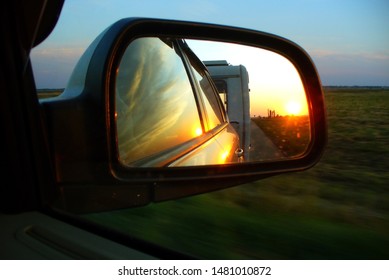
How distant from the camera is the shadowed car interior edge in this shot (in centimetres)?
194

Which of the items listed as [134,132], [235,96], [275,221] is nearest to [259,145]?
[235,96]

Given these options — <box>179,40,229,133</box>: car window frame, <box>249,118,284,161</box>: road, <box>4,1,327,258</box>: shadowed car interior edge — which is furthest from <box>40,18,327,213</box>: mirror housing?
<box>249,118,284,161</box>: road

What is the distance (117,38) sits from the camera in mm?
2008

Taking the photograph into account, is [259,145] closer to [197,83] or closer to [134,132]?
[197,83]

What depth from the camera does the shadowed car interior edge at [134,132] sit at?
194 centimetres

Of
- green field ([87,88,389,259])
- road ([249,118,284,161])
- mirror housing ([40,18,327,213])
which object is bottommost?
green field ([87,88,389,259])

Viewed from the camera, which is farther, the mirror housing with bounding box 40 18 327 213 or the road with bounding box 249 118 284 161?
the road with bounding box 249 118 284 161

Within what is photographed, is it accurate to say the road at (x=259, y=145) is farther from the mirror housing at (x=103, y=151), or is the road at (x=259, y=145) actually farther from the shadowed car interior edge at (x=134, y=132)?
the mirror housing at (x=103, y=151)

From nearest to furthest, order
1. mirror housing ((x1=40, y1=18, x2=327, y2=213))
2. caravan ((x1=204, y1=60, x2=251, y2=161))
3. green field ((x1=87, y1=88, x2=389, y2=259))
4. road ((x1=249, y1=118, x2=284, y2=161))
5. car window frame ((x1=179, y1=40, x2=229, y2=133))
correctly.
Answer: mirror housing ((x1=40, y1=18, x2=327, y2=213)) < green field ((x1=87, y1=88, x2=389, y2=259)) < car window frame ((x1=179, y1=40, x2=229, y2=133)) < road ((x1=249, y1=118, x2=284, y2=161)) < caravan ((x1=204, y1=60, x2=251, y2=161))

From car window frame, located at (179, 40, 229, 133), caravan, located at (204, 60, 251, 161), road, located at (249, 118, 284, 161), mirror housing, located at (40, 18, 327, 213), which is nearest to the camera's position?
mirror housing, located at (40, 18, 327, 213)

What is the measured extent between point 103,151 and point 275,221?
1.88m

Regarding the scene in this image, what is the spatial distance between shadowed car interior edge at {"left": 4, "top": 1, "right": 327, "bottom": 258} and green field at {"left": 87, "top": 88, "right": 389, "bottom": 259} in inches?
12.1

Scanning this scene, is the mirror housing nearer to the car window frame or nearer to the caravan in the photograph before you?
the car window frame

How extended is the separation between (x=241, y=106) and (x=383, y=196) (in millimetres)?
2698
